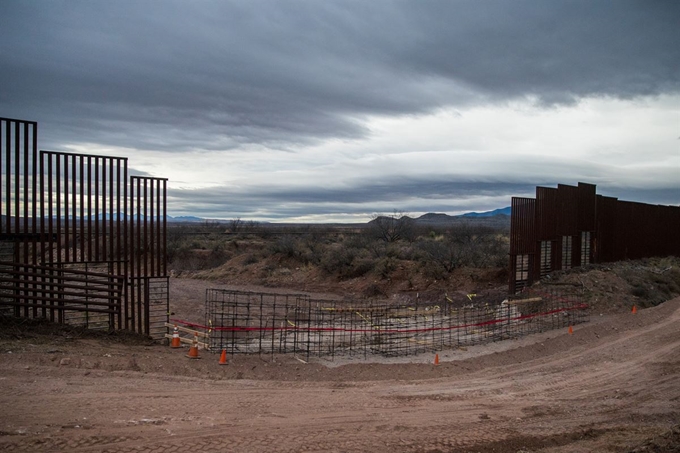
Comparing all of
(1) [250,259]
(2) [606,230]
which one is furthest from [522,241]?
(1) [250,259]

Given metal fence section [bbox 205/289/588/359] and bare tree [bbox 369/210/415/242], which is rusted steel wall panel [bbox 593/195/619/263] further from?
bare tree [bbox 369/210/415/242]

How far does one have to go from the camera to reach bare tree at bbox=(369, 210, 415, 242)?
54.3m

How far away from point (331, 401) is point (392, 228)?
4702cm

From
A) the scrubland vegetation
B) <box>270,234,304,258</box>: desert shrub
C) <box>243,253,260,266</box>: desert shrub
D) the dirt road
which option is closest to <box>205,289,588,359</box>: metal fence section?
the dirt road

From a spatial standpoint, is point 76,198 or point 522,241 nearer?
point 76,198

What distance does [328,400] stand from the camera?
968 centimetres

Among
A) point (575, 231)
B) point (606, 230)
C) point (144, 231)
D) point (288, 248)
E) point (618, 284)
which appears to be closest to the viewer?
point (144, 231)

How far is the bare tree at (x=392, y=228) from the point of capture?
54.3m

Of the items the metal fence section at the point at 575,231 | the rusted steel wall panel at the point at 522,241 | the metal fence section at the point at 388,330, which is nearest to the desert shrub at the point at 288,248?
the metal fence section at the point at 388,330

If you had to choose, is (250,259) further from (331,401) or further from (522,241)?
(331,401)

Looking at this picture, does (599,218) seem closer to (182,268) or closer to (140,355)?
(140,355)

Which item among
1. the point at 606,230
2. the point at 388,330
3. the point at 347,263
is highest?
the point at 606,230

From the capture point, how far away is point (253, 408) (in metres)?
8.80

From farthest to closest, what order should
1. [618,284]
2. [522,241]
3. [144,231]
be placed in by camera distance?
1. [618,284]
2. [522,241]
3. [144,231]
